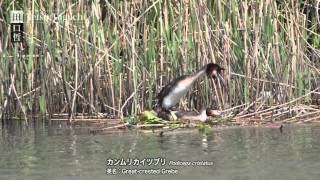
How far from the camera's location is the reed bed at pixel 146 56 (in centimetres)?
1041

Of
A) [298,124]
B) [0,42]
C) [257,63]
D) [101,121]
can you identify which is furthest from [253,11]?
[0,42]

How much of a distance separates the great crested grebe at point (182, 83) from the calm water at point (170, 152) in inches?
32.7

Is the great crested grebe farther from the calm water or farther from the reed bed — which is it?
the calm water

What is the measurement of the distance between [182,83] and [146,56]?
0.89 meters

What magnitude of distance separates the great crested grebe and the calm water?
0.83 meters

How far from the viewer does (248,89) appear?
10367 mm

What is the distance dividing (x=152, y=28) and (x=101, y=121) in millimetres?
1432

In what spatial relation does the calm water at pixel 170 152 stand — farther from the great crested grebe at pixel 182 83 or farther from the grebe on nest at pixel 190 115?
the great crested grebe at pixel 182 83

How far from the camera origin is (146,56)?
1054 centimetres

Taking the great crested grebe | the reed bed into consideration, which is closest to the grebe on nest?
the great crested grebe

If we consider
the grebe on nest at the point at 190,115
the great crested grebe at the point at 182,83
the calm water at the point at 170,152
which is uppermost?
the great crested grebe at the point at 182,83

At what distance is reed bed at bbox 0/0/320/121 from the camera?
410 inches

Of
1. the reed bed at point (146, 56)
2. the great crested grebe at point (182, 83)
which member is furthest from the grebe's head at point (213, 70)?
the reed bed at point (146, 56)

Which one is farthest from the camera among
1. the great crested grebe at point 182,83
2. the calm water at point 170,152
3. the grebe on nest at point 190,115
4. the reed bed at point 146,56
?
the reed bed at point 146,56
